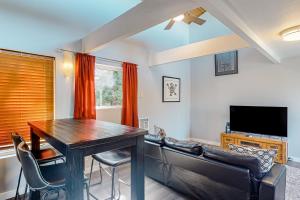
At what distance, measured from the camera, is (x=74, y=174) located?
A: 1299 mm

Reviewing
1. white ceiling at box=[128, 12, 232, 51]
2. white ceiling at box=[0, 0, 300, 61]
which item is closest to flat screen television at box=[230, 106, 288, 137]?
white ceiling at box=[0, 0, 300, 61]

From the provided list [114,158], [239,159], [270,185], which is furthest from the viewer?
[114,158]

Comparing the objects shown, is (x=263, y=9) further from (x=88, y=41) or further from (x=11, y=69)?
(x=11, y=69)

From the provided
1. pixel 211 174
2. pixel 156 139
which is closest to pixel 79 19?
pixel 156 139

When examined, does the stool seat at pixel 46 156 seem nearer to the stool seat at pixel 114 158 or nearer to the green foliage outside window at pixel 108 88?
the stool seat at pixel 114 158

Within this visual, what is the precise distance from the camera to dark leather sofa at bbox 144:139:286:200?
192 cm

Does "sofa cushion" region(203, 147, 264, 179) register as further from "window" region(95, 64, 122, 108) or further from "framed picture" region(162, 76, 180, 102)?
"framed picture" region(162, 76, 180, 102)

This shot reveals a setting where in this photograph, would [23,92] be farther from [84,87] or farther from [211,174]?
[211,174]

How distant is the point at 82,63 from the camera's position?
3.30m

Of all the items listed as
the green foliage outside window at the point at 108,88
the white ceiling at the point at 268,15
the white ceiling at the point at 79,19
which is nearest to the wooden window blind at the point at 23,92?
the white ceiling at the point at 79,19

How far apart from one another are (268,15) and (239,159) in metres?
1.63

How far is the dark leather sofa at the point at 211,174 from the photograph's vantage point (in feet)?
6.31

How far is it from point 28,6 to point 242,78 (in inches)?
191

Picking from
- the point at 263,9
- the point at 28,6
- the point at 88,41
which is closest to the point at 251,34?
the point at 263,9
